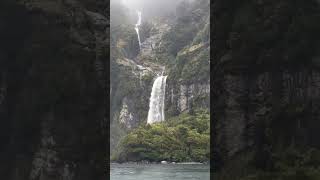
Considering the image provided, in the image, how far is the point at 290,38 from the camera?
8664mm

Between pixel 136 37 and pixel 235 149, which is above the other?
pixel 136 37

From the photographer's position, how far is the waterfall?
113688 millimetres

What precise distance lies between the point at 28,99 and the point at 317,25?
490 cm

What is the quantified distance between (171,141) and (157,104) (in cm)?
1541

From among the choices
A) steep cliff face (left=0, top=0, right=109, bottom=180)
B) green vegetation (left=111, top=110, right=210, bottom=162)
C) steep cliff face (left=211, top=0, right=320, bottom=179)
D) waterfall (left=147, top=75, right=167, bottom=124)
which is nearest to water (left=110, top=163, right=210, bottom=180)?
green vegetation (left=111, top=110, right=210, bottom=162)

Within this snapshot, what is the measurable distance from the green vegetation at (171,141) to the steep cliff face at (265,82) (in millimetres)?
87367

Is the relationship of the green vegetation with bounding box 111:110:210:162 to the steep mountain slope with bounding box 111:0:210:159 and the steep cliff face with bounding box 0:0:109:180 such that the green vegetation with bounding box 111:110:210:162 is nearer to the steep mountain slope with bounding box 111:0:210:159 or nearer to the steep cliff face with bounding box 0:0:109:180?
the steep mountain slope with bounding box 111:0:210:159

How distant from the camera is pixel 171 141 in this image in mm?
102375

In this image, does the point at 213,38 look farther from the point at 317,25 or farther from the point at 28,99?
the point at 28,99

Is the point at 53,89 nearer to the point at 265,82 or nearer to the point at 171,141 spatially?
the point at 265,82

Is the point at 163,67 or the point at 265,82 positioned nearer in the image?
the point at 265,82

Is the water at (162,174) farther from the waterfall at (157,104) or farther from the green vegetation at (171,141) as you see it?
the waterfall at (157,104)

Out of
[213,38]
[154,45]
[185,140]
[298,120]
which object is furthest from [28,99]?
[154,45]

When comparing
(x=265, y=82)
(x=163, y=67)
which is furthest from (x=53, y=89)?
(x=163, y=67)
